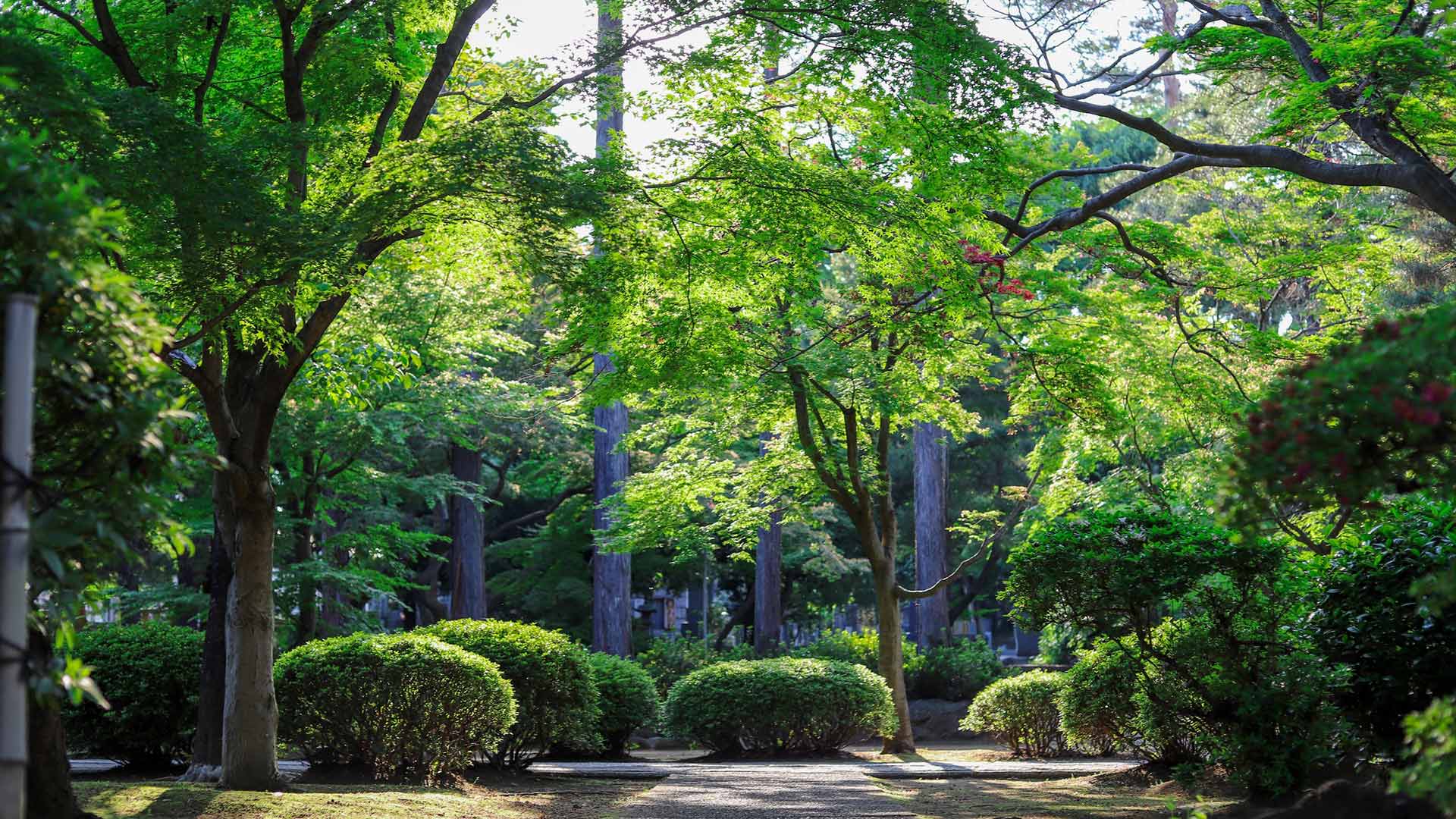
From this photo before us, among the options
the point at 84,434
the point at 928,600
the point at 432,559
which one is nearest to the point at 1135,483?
the point at 928,600

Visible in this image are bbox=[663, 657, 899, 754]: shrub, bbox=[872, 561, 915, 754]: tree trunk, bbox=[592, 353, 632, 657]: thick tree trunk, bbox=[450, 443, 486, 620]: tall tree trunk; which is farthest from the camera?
bbox=[450, 443, 486, 620]: tall tree trunk

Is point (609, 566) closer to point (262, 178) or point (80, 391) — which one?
point (262, 178)

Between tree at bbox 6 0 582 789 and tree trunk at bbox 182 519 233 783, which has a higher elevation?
tree at bbox 6 0 582 789

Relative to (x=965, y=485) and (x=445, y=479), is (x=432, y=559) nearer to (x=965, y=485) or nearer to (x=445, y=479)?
(x=445, y=479)

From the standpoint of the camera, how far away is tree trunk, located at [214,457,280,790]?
883 centimetres

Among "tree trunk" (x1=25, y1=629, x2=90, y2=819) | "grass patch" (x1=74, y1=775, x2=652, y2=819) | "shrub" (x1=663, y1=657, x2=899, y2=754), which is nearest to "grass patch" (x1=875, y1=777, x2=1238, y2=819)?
"grass patch" (x1=74, y1=775, x2=652, y2=819)

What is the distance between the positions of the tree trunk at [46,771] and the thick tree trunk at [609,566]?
1526 cm

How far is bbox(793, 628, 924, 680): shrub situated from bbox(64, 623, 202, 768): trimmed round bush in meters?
12.0

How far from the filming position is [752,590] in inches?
1249

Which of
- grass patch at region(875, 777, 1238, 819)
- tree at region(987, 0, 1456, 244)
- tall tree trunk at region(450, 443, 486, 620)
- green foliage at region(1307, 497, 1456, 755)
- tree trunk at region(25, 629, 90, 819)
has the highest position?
tree at region(987, 0, 1456, 244)

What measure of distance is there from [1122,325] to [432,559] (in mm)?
20263

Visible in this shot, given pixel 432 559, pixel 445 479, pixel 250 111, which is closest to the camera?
pixel 250 111

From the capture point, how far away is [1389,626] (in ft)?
21.8

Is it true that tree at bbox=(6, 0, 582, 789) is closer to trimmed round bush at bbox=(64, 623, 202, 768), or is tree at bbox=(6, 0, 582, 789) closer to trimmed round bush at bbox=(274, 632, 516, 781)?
trimmed round bush at bbox=(274, 632, 516, 781)
